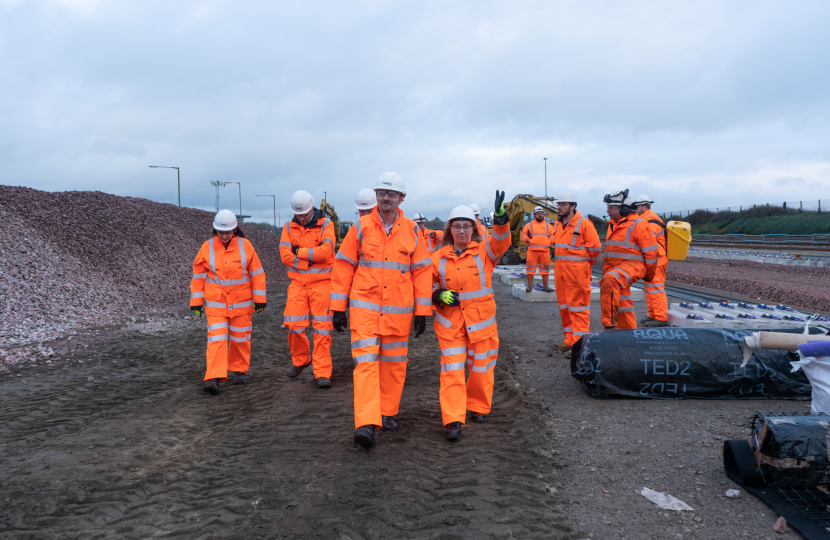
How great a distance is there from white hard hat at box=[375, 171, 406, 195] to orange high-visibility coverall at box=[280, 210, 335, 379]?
1811 mm

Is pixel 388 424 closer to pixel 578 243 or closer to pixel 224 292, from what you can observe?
pixel 224 292

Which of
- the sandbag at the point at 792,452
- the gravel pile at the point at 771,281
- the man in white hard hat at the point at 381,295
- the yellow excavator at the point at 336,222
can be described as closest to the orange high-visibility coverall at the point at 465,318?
the man in white hard hat at the point at 381,295

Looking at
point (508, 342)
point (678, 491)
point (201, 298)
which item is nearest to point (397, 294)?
point (678, 491)

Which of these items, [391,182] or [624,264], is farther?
[624,264]

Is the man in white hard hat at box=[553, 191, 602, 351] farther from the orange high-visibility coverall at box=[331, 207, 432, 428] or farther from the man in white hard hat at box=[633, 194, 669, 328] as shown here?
the orange high-visibility coverall at box=[331, 207, 432, 428]

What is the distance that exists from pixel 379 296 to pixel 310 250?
1958 mm

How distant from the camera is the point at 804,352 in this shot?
11.6 ft

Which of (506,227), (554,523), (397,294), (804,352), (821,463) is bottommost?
(554,523)

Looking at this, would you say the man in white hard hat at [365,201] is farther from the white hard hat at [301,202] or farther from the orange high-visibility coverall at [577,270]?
the orange high-visibility coverall at [577,270]

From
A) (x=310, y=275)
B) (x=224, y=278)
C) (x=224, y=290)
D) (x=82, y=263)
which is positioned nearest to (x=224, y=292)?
(x=224, y=290)

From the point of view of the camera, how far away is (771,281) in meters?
14.6

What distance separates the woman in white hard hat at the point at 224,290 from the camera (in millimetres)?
5660

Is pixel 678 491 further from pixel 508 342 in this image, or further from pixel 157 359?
pixel 157 359

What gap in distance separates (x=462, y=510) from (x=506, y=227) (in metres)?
2.14
